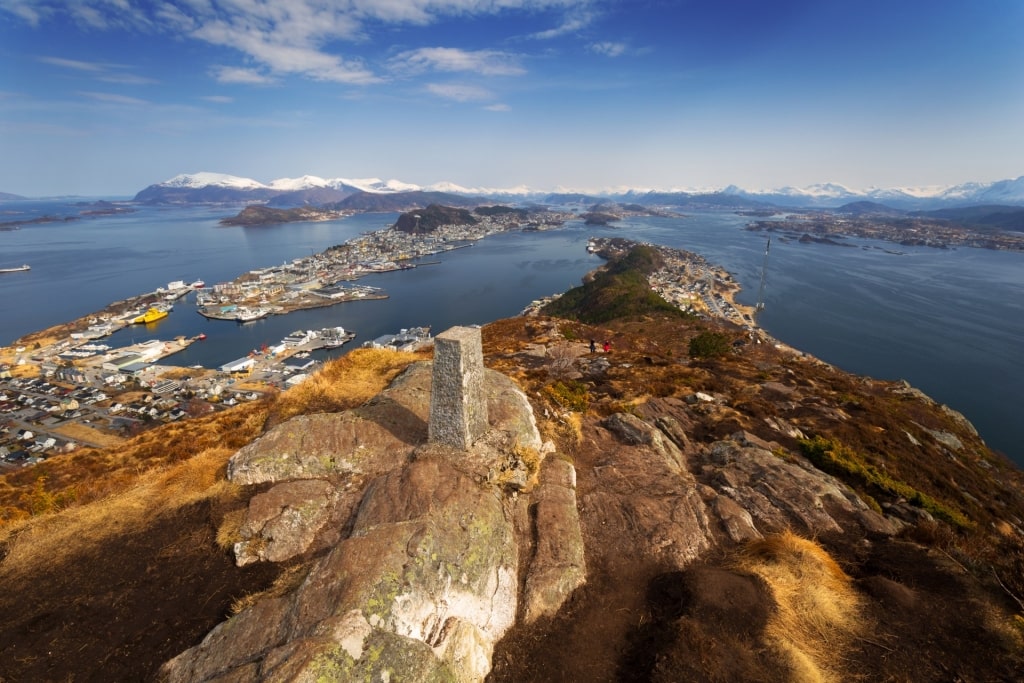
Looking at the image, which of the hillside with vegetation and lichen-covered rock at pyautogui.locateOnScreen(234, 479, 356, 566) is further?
lichen-covered rock at pyautogui.locateOnScreen(234, 479, 356, 566)

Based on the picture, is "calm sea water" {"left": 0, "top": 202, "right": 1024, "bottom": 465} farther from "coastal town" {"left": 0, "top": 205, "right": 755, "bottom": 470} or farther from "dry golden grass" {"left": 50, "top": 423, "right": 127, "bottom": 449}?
"dry golden grass" {"left": 50, "top": 423, "right": 127, "bottom": 449}

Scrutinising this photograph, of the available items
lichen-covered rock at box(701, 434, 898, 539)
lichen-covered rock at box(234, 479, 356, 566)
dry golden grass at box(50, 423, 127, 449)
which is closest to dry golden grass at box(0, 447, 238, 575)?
lichen-covered rock at box(234, 479, 356, 566)

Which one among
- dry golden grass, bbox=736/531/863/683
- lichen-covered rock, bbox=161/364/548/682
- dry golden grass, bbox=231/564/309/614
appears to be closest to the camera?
lichen-covered rock, bbox=161/364/548/682

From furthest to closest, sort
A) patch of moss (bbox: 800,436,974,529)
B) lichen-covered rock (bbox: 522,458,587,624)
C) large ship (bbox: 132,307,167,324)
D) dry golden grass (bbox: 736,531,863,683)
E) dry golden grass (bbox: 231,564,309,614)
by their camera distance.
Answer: large ship (bbox: 132,307,167,324) < patch of moss (bbox: 800,436,974,529) < lichen-covered rock (bbox: 522,458,587,624) < dry golden grass (bbox: 231,564,309,614) < dry golden grass (bbox: 736,531,863,683)

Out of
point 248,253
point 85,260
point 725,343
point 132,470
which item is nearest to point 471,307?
point 725,343

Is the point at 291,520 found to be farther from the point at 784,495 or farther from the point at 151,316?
the point at 151,316

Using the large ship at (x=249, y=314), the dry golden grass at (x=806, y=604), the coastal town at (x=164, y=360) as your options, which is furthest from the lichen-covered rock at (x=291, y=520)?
the large ship at (x=249, y=314)

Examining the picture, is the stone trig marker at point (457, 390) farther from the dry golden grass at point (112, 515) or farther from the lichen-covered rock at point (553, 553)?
the dry golden grass at point (112, 515)
